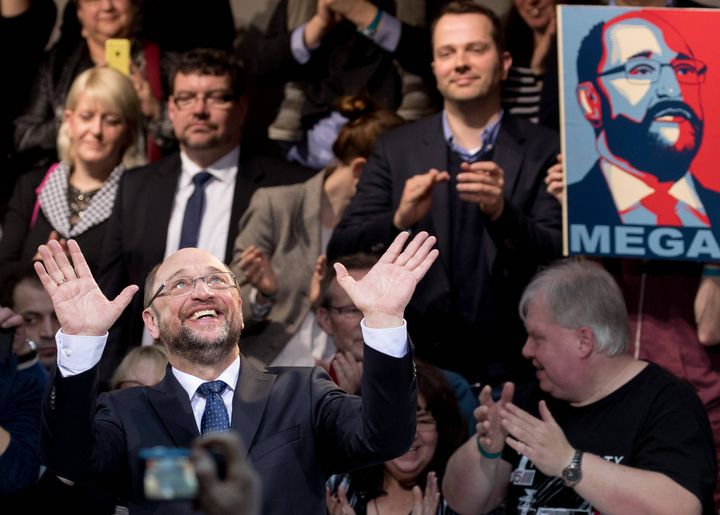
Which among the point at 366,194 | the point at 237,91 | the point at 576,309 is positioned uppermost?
the point at 237,91

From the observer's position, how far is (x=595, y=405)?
13.0 ft

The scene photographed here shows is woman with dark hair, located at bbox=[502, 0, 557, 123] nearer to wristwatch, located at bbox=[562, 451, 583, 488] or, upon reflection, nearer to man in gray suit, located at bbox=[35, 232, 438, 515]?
wristwatch, located at bbox=[562, 451, 583, 488]

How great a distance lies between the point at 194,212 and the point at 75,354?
6.97ft

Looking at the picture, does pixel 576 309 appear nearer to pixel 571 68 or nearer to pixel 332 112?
pixel 571 68

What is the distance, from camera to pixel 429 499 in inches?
159

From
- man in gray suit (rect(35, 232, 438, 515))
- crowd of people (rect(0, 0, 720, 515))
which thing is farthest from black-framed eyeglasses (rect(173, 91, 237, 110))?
man in gray suit (rect(35, 232, 438, 515))

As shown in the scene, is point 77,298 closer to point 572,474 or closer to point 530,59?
point 572,474

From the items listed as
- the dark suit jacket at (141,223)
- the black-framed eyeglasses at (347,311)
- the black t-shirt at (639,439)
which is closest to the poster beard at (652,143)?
the black t-shirt at (639,439)

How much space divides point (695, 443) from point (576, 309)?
1.77 feet

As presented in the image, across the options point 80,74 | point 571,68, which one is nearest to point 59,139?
point 80,74

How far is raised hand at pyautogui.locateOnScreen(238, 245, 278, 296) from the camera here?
479 cm

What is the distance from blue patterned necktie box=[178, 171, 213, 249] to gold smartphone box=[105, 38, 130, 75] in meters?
0.64

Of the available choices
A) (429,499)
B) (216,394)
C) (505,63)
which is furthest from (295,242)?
(216,394)

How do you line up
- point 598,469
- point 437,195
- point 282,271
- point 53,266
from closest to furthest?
point 53,266
point 598,469
point 437,195
point 282,271
